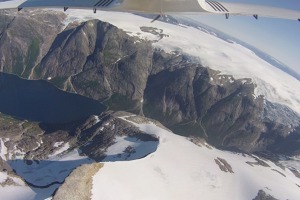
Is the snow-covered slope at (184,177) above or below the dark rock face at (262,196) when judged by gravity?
above

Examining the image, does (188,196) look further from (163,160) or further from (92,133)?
(92,133)

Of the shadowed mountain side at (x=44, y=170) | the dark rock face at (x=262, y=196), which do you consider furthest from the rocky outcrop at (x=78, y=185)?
the dark rock face at (x=262, y=196)

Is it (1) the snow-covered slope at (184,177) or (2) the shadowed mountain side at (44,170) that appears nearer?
(1) the snow-covered slope at (184,177)

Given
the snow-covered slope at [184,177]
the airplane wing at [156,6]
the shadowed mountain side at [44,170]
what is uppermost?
the airplane wing at [156,6]

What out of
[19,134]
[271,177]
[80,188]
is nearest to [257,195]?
[271,177]

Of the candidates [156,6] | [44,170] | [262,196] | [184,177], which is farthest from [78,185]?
[262,196]

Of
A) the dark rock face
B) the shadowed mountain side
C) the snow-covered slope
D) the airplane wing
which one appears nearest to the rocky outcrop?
the snow-covered slope

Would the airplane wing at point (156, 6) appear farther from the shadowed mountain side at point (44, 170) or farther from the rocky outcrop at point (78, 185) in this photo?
the shadowed mountain side at point (44, 170)

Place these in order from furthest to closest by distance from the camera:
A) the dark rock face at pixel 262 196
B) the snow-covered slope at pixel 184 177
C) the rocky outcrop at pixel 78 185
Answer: the dark rock face at pixel 262 196 < the snow-covered slope at pixel 184 177 < the rocky outcrop at pixel 78 185
